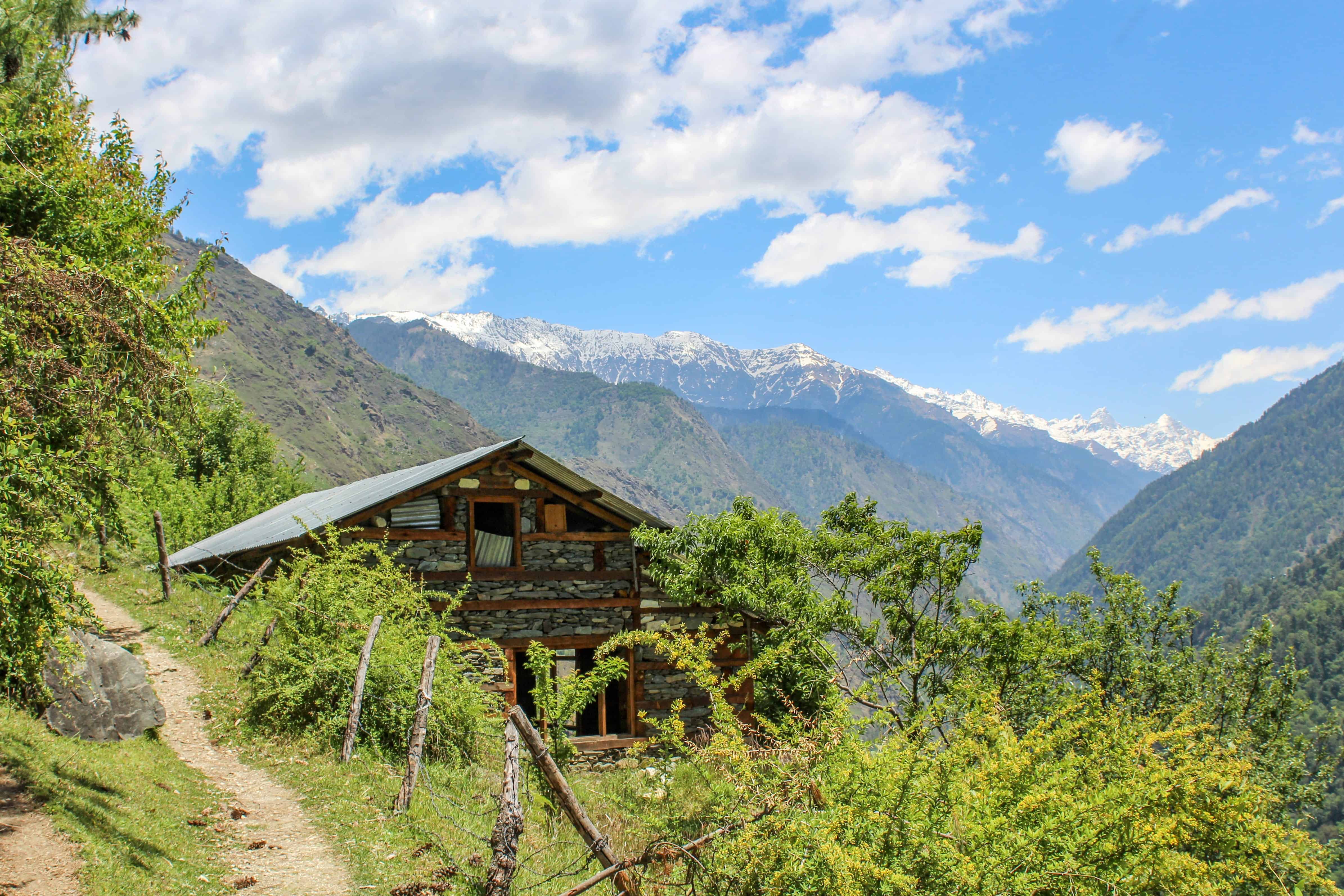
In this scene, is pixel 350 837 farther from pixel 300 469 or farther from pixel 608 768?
pixel 300 469

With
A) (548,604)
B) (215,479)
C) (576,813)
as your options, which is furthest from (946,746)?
(215,479)

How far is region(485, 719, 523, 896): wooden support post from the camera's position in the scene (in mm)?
6891

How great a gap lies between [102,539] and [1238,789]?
64.5ft

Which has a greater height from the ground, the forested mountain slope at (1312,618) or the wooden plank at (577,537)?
the wooden plank at (577,537)

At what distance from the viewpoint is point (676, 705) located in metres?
13.4

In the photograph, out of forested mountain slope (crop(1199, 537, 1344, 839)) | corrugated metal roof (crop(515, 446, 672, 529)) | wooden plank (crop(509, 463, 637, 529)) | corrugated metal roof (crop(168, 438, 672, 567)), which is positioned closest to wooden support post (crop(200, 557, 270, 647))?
corrugated metal roof (crop(168, 438, 672, 567))

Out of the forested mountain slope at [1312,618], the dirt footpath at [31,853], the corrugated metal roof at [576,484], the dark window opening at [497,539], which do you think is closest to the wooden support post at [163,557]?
the dark window opening at [497,539]

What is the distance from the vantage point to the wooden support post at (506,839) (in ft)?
22.6

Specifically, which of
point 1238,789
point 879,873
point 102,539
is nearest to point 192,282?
point 102,539

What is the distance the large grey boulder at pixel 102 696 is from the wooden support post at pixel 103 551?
339 centimetres

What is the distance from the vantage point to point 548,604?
19406 millimetres

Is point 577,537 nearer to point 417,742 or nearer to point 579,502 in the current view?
point 579,502

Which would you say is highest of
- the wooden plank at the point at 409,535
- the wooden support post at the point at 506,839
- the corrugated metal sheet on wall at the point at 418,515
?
the corrugated metal sheet on wall at the point at 418,515

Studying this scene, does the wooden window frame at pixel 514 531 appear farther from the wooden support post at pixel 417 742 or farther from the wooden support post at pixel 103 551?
the wooden support post at pixel 417 742
